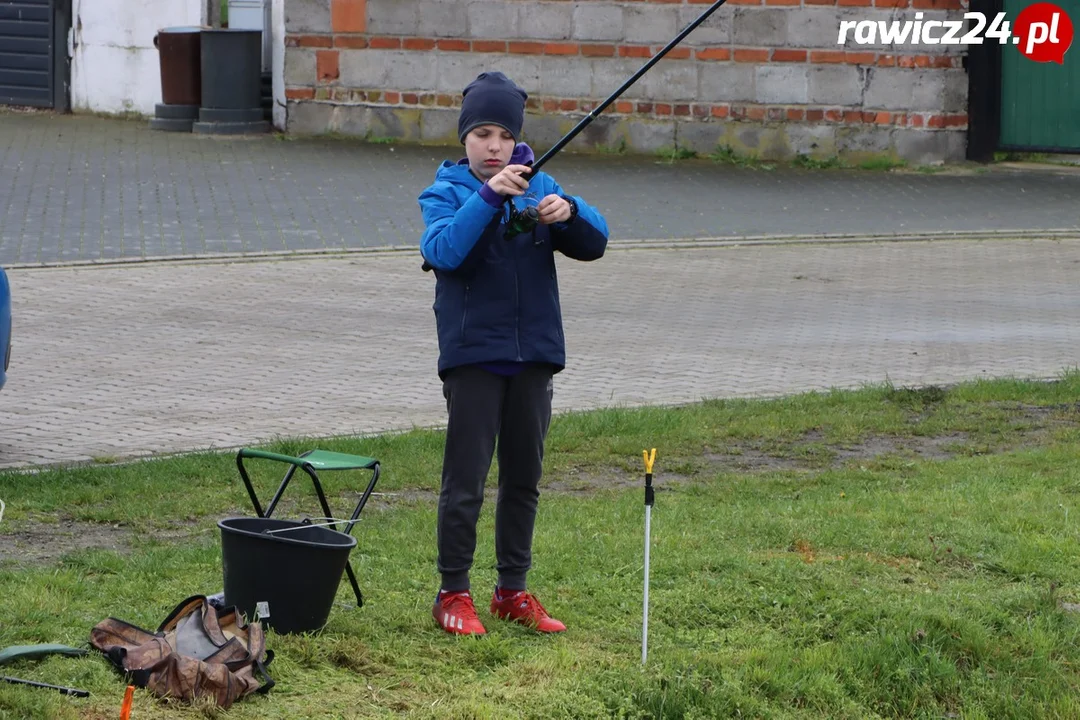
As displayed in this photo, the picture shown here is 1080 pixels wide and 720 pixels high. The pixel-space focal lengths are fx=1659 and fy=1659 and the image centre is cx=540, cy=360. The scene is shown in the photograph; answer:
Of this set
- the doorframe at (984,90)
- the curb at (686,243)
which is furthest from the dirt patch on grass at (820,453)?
the doorframe at (984,90)

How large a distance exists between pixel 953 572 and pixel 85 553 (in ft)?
10.9

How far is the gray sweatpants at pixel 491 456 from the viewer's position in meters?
5.25

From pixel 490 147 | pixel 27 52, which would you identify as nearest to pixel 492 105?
pixel 490 147

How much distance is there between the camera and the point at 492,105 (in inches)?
202

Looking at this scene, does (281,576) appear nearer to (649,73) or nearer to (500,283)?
(500,283)

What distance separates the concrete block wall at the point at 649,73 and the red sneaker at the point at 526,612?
14417 millimetres

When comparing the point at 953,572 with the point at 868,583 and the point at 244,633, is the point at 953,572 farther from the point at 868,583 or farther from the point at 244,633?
the point at 244,633

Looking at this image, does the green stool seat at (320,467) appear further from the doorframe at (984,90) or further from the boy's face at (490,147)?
the doorframe at (984,90)

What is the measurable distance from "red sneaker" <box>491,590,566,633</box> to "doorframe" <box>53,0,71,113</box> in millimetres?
19234

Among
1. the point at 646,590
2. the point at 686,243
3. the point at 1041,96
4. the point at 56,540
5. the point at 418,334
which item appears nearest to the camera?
the point at 646,590

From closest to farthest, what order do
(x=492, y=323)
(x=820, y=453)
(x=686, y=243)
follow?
(x=492, y=323), (x=820, y=453), (x=686, y=243)

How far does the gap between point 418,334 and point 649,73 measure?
8.55m

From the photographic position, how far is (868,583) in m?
6.06

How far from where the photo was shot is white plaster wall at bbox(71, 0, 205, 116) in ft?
72.9
